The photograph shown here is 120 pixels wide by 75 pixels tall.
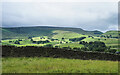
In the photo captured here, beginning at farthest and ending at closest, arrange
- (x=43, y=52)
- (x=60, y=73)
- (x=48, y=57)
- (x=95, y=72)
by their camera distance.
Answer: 1. (x=43, y=52)
2. (x=48, y=57)
3. (x=95, y=72)
4. (x=60, y=73)

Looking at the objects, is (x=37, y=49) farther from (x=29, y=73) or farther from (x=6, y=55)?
(x=29, y=73)

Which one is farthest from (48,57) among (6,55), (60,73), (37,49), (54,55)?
(60,73)

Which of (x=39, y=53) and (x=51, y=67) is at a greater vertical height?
(x=39, y=53)

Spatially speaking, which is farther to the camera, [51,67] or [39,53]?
[39,53]

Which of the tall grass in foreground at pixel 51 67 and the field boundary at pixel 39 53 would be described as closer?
the tall grass in foreground at pixel 51 67

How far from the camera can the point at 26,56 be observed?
25.3 metres

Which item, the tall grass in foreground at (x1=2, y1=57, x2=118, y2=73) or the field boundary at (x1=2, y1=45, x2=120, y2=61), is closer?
the tall grass in foreground at (x1=2, y1=57, x2=118, y2=73)

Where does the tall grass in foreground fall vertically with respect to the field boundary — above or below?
below

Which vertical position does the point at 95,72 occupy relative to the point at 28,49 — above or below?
below

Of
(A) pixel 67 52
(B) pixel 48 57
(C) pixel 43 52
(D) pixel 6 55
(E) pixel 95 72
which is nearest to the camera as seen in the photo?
(E) pixel 95 72

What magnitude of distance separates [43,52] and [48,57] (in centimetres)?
212

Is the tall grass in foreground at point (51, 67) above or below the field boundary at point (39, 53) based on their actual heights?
below

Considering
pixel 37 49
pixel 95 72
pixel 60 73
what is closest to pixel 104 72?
pixel 95 72

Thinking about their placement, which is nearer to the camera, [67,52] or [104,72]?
[104,72]
